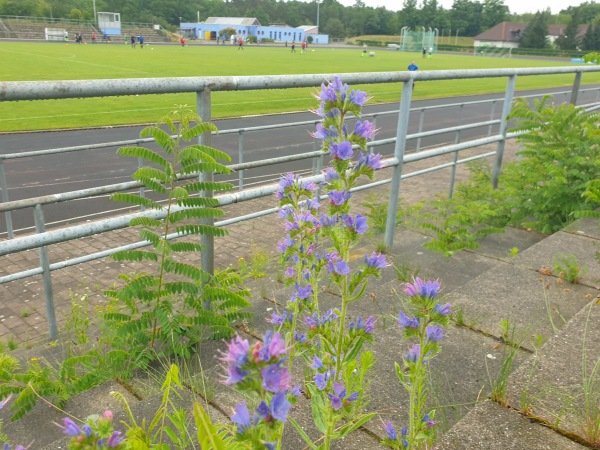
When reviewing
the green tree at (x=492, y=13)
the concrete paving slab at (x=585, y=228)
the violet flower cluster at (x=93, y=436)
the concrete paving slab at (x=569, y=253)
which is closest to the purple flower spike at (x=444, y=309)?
the violet flower cluster at (x=93, y=436)

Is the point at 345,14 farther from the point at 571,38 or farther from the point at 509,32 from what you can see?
the point at 571,38

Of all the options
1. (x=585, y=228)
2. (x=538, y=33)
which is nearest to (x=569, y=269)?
(x=585, y=228)

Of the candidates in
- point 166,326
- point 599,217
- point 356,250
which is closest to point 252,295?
point 166,326

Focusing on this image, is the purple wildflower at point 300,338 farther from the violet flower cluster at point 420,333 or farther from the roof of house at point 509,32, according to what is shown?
the roof of house at point 509,32

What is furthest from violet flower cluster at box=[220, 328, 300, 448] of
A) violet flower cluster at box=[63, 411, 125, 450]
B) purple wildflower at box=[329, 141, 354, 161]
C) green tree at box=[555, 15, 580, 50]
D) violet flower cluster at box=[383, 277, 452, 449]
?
green tree at box=[555, 15, 580, 50]

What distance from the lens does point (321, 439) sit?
1.74 meters

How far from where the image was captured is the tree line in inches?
3917

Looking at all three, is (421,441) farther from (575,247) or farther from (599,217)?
(599,217)

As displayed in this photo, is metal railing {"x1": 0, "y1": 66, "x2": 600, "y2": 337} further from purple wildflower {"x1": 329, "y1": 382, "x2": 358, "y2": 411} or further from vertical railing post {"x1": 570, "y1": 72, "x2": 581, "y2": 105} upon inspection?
vertical railing post {"x1": 570, "y1": 72, "x2": 581, "y2": 105}

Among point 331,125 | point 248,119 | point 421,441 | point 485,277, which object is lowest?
point 248,119

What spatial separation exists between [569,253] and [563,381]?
1808 mm

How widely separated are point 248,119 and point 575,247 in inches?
528

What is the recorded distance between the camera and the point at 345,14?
152500 millimetres

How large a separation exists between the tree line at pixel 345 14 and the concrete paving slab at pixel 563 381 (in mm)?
100887
